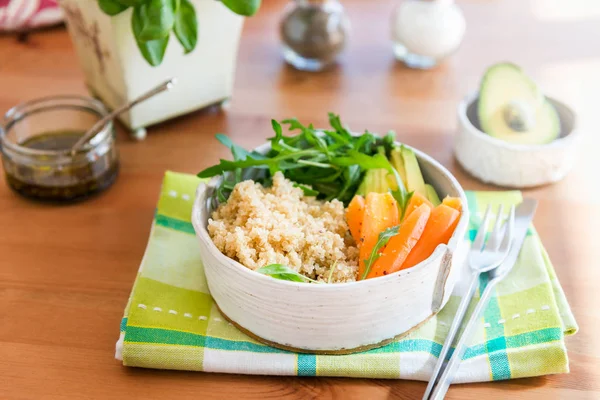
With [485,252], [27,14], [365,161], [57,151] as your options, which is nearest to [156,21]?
[57,151]

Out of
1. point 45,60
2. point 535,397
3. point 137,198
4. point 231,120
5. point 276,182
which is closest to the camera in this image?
point 535,397

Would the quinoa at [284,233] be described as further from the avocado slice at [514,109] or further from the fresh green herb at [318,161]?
the avocado slice at [514,109]

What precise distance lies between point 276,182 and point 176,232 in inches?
7.6

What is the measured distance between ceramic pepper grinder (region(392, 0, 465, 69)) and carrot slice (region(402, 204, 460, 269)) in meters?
0.69

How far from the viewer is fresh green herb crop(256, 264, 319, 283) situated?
81 cm

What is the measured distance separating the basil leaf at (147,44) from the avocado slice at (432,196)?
47cm

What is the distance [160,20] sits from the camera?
1.04 m

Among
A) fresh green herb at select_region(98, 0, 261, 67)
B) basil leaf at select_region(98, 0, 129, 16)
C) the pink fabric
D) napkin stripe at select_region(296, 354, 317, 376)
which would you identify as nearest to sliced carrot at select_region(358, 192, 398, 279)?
napkin stripe at select_region(296, 354, 317, 376)

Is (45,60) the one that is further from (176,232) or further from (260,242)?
(260,242)

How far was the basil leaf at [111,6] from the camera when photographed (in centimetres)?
108

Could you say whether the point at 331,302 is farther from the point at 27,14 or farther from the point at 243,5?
the point at 27,14

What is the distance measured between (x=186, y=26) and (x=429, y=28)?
568 mm

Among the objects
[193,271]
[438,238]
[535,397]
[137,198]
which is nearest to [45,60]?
[137,198]

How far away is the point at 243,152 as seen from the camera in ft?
3.38
